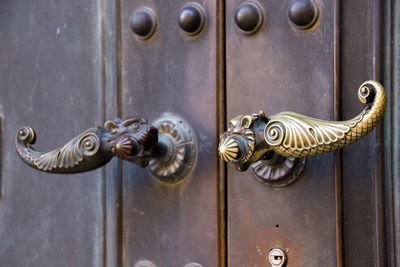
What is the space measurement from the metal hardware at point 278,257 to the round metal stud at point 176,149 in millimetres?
107

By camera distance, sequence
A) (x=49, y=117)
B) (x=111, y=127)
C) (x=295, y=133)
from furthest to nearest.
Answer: (x=49, y=117), (x=111, y=127), (x=295, y=133)

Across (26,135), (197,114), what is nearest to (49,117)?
(26,135)

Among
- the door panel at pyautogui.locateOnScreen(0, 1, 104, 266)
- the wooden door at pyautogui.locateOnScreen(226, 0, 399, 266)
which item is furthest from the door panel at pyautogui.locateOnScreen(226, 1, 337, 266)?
the door panel at pyautogui.locateOnScreen(0, 1, 104, 266)

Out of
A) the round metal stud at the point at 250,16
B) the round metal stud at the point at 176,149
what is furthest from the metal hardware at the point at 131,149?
the round metal stud at the point at 250,16

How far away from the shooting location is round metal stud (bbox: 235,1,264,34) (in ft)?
2.00

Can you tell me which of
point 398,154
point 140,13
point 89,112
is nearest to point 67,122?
point 89,112

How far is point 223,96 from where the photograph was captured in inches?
24.6

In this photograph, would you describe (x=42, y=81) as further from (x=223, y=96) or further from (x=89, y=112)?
(x=223, y=96)

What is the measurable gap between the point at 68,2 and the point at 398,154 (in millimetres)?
371

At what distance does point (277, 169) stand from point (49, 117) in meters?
0.27

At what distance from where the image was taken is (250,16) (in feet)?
2.00

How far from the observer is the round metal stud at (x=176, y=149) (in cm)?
64

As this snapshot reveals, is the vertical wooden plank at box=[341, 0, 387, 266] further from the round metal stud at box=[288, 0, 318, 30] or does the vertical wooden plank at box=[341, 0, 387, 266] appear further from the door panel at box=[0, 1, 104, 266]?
the door panel at box=[0, 1, 104, 266]

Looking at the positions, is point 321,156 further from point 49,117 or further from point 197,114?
point 49,117
